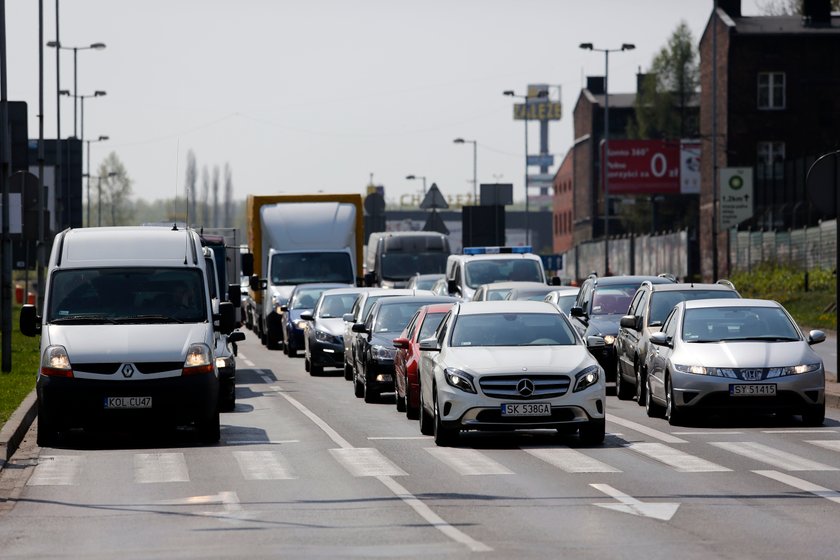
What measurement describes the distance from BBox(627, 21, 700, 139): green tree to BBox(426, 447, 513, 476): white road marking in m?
110

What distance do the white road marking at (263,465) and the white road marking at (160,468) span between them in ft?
1.72

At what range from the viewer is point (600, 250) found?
9525 cm

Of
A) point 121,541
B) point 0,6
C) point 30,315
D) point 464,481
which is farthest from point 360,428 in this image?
point 0,6

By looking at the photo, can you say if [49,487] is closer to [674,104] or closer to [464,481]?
[464,481]

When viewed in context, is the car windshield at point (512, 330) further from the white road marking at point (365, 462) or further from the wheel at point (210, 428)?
the wheel at point (210, 428)

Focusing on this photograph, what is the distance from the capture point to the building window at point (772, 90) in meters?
88.3

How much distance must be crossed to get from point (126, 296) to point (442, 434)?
380 centimetres

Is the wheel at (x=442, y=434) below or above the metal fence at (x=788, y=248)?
below

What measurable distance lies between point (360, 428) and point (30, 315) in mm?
3966

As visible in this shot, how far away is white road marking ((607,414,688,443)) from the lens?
19078 millimetres

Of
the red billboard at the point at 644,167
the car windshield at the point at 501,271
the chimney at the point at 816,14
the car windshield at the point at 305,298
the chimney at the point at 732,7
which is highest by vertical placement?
the chimney at the point at 732,7

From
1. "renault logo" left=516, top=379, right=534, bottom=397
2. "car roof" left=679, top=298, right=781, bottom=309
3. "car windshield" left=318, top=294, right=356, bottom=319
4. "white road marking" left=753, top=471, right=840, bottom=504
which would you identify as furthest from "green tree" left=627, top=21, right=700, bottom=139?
"white road marking" left=753, top=471, right=840, bottom=504

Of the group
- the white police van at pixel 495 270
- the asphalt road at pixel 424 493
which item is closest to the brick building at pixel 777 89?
the white police van at pixel 495 270

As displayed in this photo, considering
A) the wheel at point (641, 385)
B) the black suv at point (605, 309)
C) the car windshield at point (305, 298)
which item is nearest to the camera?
the wheel at point (641, 385)
